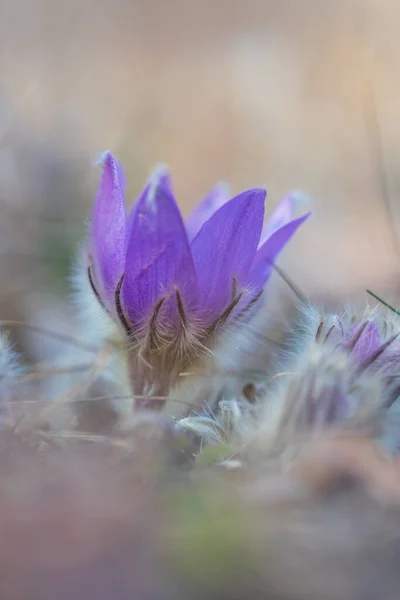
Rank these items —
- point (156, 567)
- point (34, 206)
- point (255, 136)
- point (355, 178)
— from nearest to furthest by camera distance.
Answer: point (156, 567) → point (34, 206) → point (355, 178) → point (255, 136)

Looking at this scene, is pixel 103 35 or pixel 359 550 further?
pixel 103 35

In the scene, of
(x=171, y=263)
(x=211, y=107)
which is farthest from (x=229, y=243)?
(x=211, y=107)

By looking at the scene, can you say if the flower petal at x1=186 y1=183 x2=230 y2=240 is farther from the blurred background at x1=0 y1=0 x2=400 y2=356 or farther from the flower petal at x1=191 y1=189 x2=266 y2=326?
the blurred background at x1=0 y1=0 x2=400 y2=356

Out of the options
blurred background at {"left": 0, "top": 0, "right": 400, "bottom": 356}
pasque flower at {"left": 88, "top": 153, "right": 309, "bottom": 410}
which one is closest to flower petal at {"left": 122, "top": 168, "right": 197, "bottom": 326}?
pasque flower at {"left": 88, "top": 153, "right": 309, "bottom": 410}

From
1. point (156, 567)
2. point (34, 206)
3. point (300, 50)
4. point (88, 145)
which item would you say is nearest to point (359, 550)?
point (156, 567)

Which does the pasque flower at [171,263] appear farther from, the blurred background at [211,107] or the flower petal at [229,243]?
the blurred background at [211,107]

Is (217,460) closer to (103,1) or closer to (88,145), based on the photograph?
(88,145)

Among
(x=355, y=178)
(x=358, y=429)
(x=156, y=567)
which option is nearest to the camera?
(x=156, y=567)
